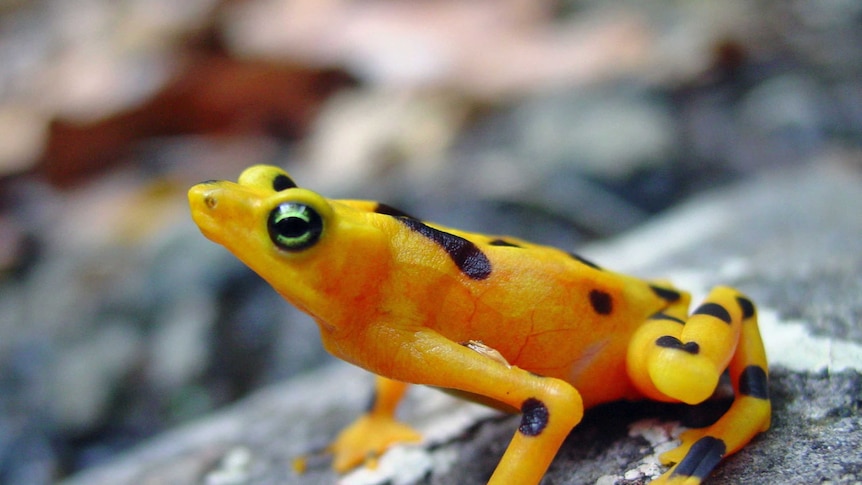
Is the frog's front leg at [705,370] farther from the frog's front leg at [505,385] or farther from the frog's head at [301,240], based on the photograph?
the frog's head at [301,240]

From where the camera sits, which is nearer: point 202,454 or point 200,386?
point 202,454

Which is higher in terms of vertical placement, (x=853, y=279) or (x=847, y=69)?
(x=847, y=69)

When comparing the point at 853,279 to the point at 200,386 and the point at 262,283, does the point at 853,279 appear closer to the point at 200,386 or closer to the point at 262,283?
the point at 262,283

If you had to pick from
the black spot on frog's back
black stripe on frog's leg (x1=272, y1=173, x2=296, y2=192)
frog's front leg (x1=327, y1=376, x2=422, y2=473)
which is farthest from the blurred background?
the black spot on frog's back

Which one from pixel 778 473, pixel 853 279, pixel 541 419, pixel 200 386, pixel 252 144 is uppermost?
pixel 252 144

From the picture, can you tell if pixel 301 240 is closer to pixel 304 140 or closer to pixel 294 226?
pixel 294 226

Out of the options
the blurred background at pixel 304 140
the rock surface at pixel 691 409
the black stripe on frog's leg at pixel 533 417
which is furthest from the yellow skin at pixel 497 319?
the blurred background at pixel 304 140

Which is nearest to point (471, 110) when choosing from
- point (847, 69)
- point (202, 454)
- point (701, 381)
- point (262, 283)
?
point (262, 283)

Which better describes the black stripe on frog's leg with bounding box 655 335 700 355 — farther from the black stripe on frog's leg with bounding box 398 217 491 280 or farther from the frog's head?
the frog's head
